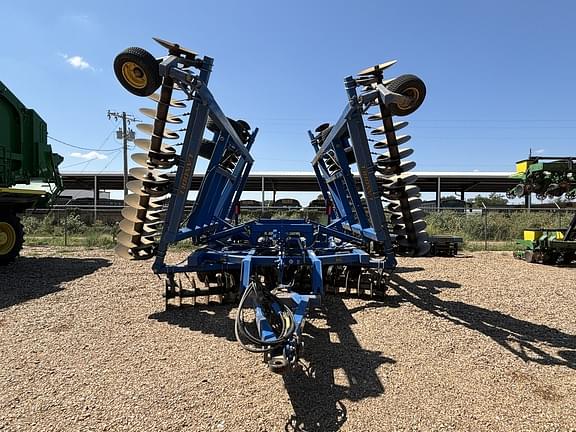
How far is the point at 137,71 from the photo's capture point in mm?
4902

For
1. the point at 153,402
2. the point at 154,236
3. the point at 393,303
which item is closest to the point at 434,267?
the point at 393,303

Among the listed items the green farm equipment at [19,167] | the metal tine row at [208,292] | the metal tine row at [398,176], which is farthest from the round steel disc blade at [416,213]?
the green farm equipment at [19,167]

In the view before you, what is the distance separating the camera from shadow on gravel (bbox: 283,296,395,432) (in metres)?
2.99

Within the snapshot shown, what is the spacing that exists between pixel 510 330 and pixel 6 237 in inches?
420

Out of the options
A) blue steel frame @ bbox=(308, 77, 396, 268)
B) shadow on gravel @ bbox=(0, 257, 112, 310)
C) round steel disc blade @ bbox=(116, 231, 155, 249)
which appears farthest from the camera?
shadow on gravel @ bbox=(0, 257, 112, 310)

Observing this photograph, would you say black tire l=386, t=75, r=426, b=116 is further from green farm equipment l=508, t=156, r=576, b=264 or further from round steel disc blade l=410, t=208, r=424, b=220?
green farm equipment l=508, t=156, r=576, b=264

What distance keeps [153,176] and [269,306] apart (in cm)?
280

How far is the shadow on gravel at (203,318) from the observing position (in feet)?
16.5

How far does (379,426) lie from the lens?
9.48 feet

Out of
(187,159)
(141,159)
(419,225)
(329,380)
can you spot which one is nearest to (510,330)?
(419,225)

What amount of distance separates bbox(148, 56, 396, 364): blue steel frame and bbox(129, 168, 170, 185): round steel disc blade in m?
0.31

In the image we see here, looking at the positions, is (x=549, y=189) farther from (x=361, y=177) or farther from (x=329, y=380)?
(x=329, y=380)

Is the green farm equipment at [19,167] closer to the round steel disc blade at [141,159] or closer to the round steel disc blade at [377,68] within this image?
the round steel disc blade at [141,159]

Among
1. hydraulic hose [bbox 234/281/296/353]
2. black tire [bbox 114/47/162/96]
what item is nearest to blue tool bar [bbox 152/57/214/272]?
black tire [bbox 114/47/162/96]
